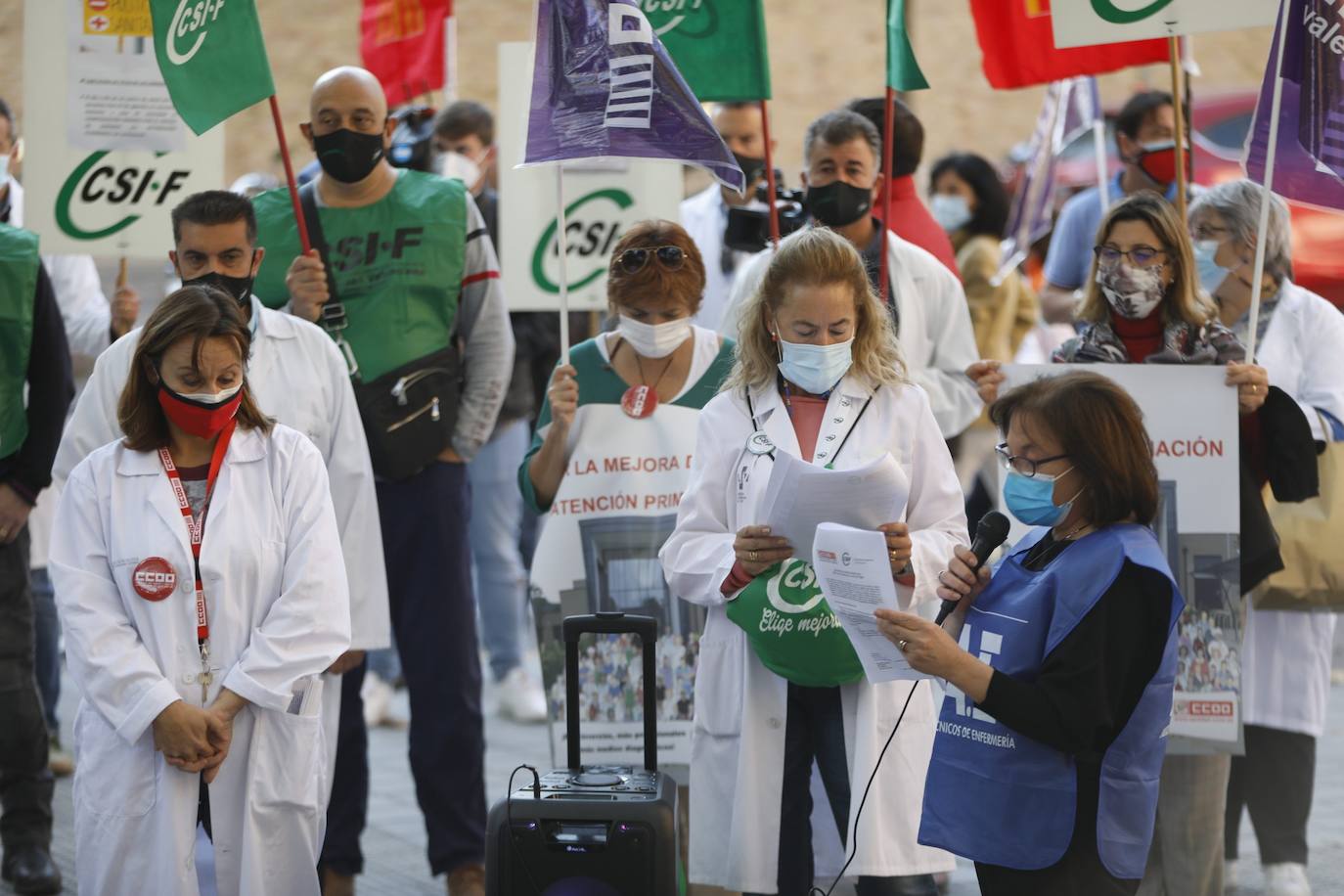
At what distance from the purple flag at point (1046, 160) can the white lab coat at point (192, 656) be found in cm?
589

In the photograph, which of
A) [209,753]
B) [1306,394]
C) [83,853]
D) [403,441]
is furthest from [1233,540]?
[83,853]

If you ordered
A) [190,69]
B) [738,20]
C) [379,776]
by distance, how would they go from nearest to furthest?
[190,69] → [738,20] → [379,776]

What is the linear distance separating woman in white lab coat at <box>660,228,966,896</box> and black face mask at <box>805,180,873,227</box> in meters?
1.29

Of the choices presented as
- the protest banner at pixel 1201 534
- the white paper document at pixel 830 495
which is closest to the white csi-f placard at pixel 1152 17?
the protest banner at pixel 1201 534

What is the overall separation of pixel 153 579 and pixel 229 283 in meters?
1.15

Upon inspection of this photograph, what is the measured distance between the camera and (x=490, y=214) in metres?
8.55

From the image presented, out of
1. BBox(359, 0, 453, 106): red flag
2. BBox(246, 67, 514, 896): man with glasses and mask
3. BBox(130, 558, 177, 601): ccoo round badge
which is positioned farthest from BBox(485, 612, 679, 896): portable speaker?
BBox(359, 0, 453, 106): red flag

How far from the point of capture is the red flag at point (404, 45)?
27.9 feet

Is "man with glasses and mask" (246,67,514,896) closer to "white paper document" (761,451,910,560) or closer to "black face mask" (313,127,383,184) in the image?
"black face mask" (313,127,383,184)

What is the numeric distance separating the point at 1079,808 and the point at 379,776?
4.57 metres

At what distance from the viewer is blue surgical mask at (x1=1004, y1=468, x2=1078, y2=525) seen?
3.86 metres

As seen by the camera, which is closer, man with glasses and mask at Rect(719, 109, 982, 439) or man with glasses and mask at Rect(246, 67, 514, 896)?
man with glasses and mask at Rect(246, 67, 514, 896)

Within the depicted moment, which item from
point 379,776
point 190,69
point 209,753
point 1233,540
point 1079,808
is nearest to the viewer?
point 1079,808

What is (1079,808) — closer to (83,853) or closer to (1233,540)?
(1233,540)
